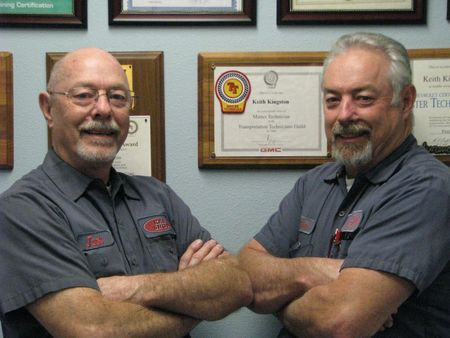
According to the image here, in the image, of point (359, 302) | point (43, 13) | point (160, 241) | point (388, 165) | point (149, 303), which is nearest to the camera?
point (359, 302)

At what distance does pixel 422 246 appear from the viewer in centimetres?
126

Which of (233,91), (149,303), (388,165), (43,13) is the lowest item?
(149,303)

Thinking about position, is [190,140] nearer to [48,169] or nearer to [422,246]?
[48,169]

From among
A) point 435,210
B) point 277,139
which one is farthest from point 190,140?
point 435,210

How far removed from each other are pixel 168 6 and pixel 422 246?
1.10m

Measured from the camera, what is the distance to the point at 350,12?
1790mm

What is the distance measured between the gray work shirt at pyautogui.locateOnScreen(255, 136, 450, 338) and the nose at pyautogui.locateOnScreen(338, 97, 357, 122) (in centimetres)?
15

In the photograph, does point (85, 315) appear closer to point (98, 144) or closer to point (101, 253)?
point (101, 253)

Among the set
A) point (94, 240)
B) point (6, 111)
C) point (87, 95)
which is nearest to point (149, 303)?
point (94, 240)

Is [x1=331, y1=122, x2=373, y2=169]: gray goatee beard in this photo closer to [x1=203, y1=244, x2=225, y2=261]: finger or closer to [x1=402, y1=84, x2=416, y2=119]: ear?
[x1=402, y1=84, x2=416, y2=119]: ear

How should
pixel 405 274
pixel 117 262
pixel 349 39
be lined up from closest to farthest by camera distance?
pixel 405 274, pixel 117 262, pixel 349 39

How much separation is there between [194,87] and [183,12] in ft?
0.81

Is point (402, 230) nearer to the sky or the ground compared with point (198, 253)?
nearer to the sky
